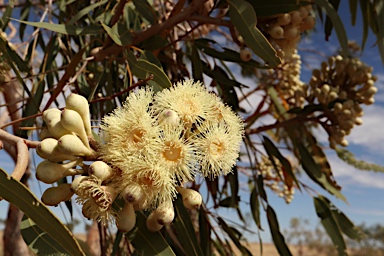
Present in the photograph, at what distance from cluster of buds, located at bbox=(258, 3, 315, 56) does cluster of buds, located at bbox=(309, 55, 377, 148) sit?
0.51m

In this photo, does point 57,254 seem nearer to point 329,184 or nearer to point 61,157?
point 61,157

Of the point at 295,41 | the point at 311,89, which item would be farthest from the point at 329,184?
the point at 295,41

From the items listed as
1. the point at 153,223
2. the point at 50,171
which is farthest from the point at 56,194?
the point at 153,223

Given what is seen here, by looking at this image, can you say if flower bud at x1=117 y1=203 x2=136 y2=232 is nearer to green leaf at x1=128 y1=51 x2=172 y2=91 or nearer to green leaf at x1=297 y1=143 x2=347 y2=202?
green leaf at x1=128 y1=51 x2=172 y2=91

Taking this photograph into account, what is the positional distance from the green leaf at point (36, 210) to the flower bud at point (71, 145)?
0.21 feet

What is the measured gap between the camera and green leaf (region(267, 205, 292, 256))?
4.80 feet

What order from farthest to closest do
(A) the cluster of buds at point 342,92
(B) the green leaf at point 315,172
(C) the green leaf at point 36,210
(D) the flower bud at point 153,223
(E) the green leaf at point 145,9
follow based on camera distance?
(B) the green leaf at point 315,172
(A) the cluster of buds at point 342,92
(E) the green leaf at point 145,9
(D) the flower bud at point 153,223
(C) the green leaf at point 36,210

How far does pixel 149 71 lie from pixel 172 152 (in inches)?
13.5

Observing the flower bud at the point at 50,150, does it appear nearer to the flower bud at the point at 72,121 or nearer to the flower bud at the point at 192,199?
the flower bud at the point at 72,121

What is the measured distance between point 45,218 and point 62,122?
0.39ft

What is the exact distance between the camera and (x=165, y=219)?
641mm

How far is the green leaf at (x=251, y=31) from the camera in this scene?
0.93m

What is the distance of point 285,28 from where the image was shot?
1.15 m

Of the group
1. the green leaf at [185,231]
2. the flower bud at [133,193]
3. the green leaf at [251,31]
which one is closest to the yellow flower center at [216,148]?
the flower bud at [133,193]
